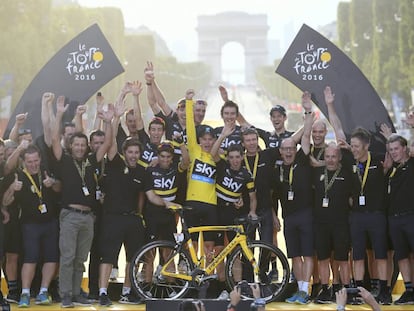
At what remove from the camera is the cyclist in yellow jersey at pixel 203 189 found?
8984mm

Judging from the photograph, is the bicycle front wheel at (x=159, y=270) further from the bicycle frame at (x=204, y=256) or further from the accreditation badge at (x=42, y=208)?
the accreditation badge at (x=42, y=208)

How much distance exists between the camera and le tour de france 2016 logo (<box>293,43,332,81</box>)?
993 cm

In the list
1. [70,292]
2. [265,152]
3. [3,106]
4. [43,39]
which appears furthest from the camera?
[43,39]

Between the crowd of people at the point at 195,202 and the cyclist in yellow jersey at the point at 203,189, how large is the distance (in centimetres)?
1

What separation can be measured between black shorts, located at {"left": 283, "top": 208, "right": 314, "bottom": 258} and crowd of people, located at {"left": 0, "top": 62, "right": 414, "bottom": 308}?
1 centimetres

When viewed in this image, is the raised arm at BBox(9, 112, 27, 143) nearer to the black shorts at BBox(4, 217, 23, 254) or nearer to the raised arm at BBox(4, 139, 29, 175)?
the raised arm at BBox(4, 139, 29, 175)

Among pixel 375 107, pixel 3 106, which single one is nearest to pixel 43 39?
pixel 3 106

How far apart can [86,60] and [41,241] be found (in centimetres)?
220

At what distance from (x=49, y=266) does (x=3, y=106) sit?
2181 cm

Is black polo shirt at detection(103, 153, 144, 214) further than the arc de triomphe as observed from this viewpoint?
No

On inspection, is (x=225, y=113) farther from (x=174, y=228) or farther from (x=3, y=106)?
(x=3, y=106)

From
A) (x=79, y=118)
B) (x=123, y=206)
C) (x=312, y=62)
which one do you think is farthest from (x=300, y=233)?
(x=79, y=118)

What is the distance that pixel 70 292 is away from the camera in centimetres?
873

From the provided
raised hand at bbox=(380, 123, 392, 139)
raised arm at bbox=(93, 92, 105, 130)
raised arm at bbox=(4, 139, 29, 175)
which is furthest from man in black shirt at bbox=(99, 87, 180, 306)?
Answer: raised hand at bbox=(380, 123, 392, 139)
